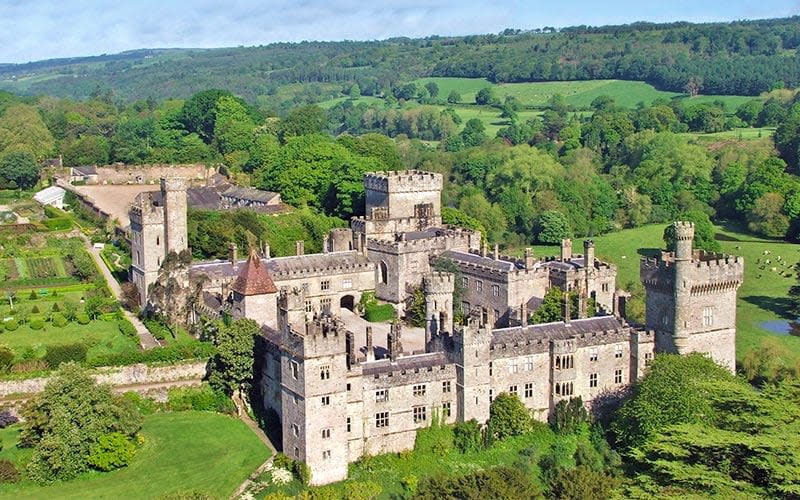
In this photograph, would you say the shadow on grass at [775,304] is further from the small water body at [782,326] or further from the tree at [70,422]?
the tree at [70,422]

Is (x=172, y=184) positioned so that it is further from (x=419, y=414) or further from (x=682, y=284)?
(x=682, y=284)

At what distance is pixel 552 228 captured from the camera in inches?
3339

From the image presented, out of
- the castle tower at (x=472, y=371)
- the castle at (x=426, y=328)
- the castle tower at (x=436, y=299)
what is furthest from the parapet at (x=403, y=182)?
the castle tower at (x=472, y=371)

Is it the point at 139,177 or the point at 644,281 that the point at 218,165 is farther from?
the point at 644,281

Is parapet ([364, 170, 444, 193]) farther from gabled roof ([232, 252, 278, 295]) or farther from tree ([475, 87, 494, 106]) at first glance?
tree ([475, 87, 494, 106])

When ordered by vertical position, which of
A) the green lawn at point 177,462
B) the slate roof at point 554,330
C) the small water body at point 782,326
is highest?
the slate roof at point 554,330

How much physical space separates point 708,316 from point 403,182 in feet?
77.9

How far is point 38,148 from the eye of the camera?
105m

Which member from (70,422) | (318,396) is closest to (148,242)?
(70,422)

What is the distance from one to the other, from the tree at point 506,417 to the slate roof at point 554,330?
241cm

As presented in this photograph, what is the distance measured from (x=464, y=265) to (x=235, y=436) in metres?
19.2

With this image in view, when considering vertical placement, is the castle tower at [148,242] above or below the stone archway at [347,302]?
above

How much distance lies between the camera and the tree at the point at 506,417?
148 ft

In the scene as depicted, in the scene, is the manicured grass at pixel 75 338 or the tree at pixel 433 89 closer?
the manicured grass at pixel 75 338
